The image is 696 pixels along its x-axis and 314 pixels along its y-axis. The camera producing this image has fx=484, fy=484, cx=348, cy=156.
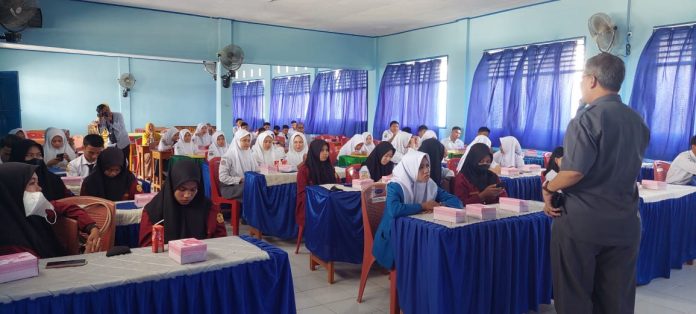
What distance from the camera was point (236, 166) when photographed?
535 cm

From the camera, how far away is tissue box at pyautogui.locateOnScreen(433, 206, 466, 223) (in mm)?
2557

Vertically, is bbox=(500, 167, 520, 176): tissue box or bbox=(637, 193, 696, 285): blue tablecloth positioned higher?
bbox=(500, 167, 520, 176): tissue box

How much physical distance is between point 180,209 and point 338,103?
923 centimetres

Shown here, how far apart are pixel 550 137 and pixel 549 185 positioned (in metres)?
5.59

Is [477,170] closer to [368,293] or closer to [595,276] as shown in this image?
[368,293]

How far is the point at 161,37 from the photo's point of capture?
8.08 meters

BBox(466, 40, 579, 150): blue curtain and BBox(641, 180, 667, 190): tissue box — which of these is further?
BBox(466, 40, 579, 150): blue curtain

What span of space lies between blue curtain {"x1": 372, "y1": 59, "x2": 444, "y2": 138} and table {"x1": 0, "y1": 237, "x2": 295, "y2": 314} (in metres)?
7.46

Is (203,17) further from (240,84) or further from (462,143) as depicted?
(240,84)

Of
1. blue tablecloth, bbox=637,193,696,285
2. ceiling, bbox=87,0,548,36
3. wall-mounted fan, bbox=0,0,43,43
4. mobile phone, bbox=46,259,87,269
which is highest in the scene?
ceiling, bbox=87,0,548,36

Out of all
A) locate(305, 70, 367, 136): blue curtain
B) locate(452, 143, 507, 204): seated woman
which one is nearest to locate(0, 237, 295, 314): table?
locate(452, 143, 507, 204): seated woman

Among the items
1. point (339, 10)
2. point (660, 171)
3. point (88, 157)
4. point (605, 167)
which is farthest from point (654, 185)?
point (339, 10)

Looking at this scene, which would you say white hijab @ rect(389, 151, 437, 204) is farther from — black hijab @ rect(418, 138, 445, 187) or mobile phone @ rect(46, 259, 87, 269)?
mobile phone @ rect(46, 259, 87, 269)

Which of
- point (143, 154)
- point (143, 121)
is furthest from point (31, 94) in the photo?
point (143, 154)
